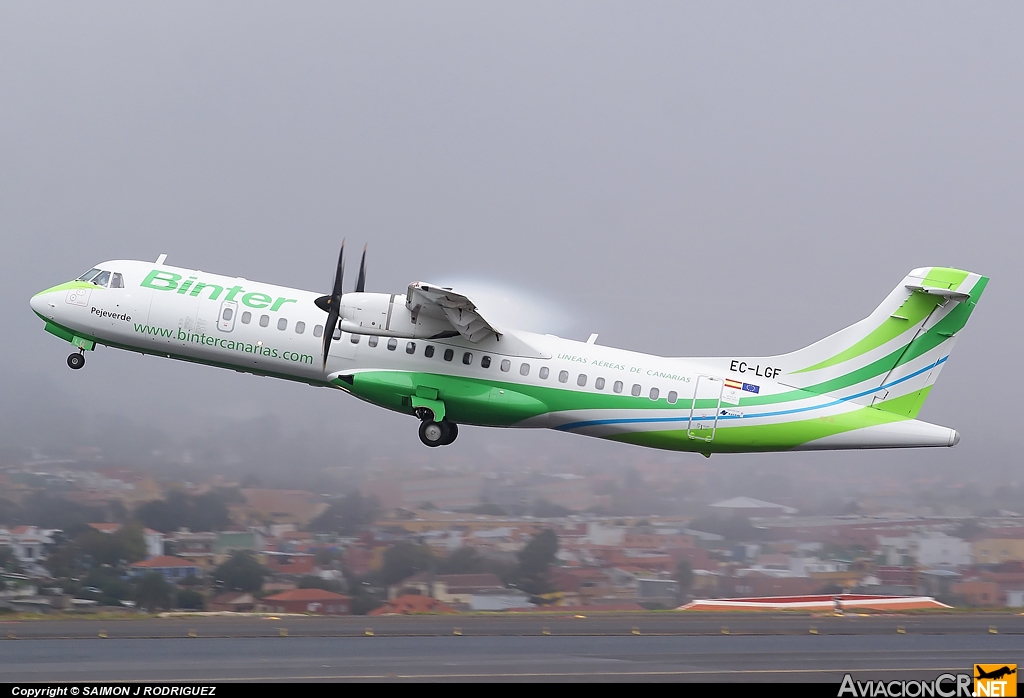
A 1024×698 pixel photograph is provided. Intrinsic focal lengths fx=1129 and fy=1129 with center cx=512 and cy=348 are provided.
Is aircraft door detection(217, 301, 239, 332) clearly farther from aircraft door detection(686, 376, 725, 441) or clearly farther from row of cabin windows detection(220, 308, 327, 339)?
aircraft door detection(686, 376, 725, 441)

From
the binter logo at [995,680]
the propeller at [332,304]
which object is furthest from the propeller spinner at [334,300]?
the binter logo at [995,680]

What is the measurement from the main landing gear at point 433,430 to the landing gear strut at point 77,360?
315 inches

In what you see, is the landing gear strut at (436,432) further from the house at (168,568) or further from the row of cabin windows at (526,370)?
the house at (168,568)

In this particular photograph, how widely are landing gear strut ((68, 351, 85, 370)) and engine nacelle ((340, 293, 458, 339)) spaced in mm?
7010

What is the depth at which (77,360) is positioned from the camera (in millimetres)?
25516

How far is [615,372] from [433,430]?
406 centimetres

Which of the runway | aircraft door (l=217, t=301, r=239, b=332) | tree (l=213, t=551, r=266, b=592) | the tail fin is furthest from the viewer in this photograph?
tree (l=213, t=551, r=266, b=592)

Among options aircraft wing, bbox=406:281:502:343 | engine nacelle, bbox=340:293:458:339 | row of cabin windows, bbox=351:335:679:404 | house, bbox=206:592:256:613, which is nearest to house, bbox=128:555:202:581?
house, bbox=206:592:256:613

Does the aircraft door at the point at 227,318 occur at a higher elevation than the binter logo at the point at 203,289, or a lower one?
lower

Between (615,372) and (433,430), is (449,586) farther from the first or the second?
(615,372)

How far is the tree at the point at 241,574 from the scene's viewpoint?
3072 cm

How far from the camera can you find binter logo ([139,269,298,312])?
24203 mm

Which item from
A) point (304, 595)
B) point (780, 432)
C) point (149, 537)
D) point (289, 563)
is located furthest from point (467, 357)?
point (149, 537)

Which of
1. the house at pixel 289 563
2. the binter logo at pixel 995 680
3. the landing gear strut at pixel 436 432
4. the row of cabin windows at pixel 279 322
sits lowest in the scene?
the house at pixel 289 563
